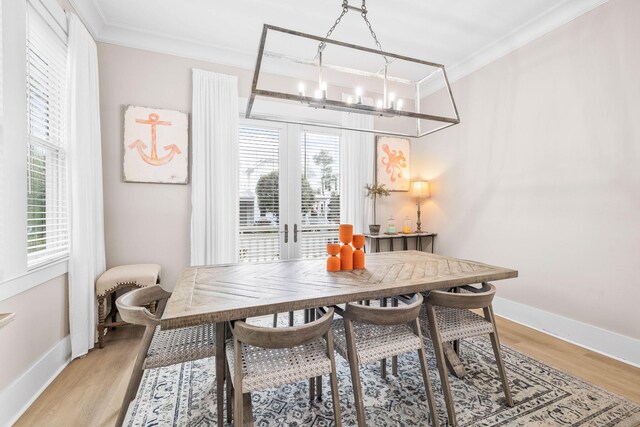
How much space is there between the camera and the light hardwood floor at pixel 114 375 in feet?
5.78

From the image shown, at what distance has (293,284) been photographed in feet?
5.82

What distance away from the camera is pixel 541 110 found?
2.95m

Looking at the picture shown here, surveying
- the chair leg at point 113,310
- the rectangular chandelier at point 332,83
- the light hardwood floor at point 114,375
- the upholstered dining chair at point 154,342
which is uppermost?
the rectangular chandelier at point 332,83

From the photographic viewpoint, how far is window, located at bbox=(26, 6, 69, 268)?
2.03 m

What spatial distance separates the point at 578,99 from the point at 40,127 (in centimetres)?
452

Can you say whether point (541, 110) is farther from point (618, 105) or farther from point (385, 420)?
point (385, 420)

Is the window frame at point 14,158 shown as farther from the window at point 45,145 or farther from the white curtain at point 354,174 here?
the white curtain at point 354,174

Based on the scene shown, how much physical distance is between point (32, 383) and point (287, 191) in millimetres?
2762

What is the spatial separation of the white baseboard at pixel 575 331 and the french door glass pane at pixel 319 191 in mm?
2232

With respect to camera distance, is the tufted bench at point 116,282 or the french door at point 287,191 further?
the french door at point 287,191

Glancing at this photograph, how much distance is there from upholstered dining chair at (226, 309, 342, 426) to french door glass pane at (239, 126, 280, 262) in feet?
6.96

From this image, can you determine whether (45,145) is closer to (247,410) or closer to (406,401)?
(247,410)

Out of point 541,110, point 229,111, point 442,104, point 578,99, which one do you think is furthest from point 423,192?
point 229,111

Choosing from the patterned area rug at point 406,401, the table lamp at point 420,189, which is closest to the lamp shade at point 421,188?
the table lamp at point 420,189
